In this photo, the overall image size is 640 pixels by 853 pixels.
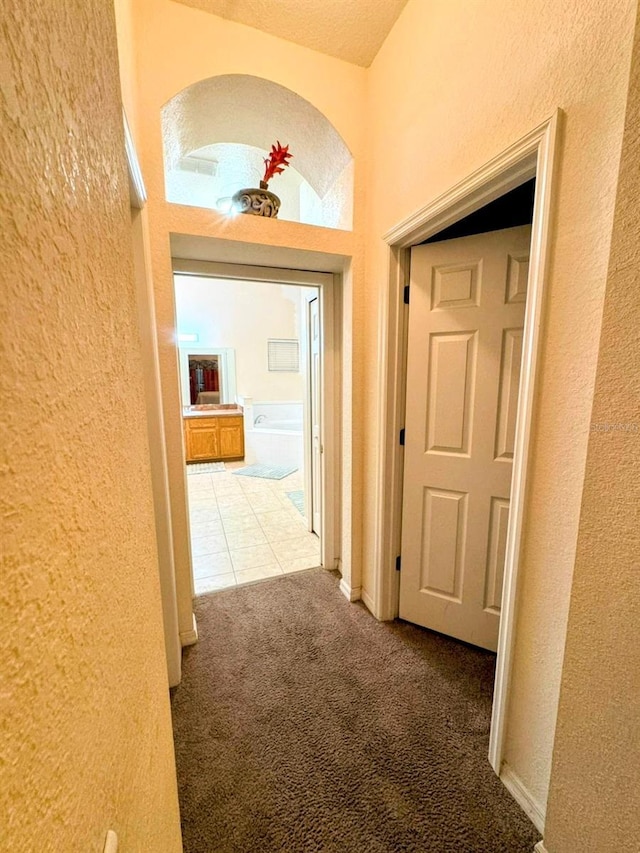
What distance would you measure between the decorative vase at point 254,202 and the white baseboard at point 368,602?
2.23 metres

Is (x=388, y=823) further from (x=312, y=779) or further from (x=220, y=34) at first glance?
(x=220, y=34)

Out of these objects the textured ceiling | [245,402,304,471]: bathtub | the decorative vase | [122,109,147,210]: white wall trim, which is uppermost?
the textured ceiling

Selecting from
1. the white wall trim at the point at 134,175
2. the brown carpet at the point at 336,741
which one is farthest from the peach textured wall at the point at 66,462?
the brown carpet at the point at 336,741

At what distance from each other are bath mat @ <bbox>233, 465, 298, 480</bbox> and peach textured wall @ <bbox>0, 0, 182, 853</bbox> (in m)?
4.12

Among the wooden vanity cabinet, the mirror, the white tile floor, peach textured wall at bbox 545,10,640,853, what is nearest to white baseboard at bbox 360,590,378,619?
the white tile floor

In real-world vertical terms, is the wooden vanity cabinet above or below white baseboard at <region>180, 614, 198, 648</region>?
above

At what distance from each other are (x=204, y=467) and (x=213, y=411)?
0.92 m

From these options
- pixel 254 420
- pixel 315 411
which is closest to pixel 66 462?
pixel 315 411

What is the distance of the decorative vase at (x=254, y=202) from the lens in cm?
172

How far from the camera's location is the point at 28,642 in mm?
257

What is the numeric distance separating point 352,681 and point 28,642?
173cm

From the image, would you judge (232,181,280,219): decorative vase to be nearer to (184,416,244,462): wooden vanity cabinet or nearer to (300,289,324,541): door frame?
(300,289,324,541): door frame

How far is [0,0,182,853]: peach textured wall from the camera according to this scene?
25cm

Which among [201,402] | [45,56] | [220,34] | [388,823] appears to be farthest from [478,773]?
[201,402]
